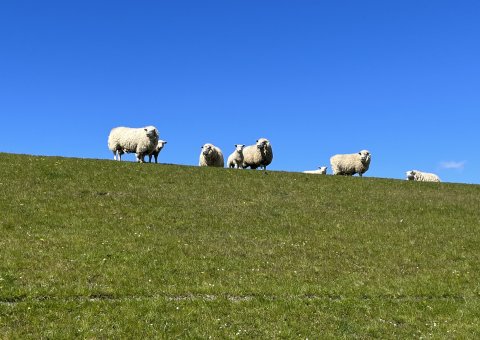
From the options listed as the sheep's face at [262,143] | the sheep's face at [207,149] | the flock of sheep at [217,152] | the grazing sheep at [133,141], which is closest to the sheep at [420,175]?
the flock of sheep at [217,152]

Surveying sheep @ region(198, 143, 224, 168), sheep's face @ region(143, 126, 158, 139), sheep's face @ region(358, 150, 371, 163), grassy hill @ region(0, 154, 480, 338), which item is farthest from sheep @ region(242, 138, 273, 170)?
grassy hill @ region(0, 154, 480, 338)

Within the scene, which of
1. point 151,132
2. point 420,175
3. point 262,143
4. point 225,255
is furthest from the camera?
point 420,175

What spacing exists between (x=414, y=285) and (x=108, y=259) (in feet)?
42.1

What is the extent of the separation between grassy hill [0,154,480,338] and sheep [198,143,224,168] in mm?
13067

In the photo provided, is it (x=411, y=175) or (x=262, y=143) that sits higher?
(x=262, y=143)

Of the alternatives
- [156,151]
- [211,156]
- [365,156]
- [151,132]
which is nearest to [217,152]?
[211,156]

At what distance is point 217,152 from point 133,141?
912cm

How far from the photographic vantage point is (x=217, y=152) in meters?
54.6

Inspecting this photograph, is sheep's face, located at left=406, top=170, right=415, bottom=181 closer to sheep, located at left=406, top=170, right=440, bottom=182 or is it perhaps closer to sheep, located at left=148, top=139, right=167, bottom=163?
sheep, located at left=406, top=170, right=440, bottom=182

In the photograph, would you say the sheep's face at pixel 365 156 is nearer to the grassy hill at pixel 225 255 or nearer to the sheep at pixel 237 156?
the sheep at pixel 237 156

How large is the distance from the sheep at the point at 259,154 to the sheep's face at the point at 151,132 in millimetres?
11171

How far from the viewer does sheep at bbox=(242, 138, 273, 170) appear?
54.3 m

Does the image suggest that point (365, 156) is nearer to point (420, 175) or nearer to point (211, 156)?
point (420, 175)

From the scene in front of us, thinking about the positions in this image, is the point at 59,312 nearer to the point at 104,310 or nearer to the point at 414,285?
the point at 104,310
